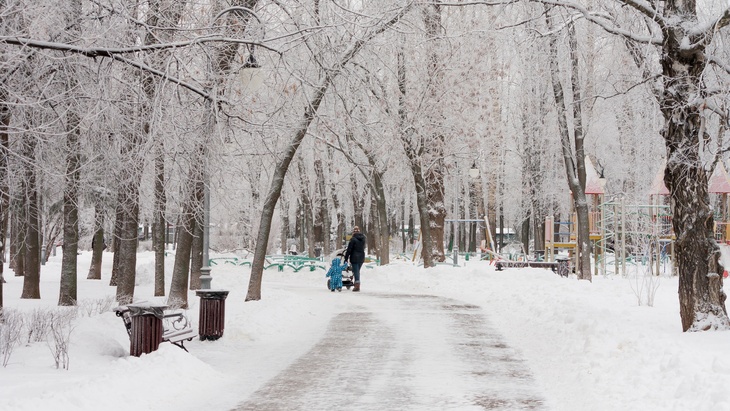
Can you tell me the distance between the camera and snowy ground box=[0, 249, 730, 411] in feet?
25.7

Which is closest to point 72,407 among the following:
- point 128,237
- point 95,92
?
point 95,92

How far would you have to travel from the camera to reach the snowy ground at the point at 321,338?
7844 millimetres

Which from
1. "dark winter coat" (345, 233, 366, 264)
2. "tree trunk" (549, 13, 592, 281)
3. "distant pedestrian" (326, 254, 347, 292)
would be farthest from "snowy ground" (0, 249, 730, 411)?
"tree trunk" (549, 13, 592, 281)

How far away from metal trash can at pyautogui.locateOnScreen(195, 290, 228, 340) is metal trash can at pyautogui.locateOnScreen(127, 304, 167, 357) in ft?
9.95

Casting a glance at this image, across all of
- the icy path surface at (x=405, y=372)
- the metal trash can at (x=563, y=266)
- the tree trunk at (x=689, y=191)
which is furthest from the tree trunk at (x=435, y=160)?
the tree trunk at (x=689, y=191)

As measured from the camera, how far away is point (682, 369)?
817 centimetres

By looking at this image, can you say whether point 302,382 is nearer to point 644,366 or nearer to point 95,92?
point 644,366

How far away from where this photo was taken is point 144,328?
10.3 m

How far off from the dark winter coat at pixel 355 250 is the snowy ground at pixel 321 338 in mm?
5767

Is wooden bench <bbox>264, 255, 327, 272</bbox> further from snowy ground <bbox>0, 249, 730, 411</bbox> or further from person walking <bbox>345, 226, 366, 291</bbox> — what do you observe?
snowy ground <bbox>0, 249, 730, 411</bbox>

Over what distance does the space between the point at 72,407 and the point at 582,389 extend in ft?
17.2

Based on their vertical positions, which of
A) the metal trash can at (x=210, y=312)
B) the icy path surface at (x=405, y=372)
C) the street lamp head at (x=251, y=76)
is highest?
the street lamp head at (x=251, y=76)

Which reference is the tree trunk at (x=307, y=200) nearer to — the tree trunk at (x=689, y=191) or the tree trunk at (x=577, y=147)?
the tree trunk at (x=577, y=147)

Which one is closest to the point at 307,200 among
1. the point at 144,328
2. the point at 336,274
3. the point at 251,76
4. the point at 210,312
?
the point at 336,274
